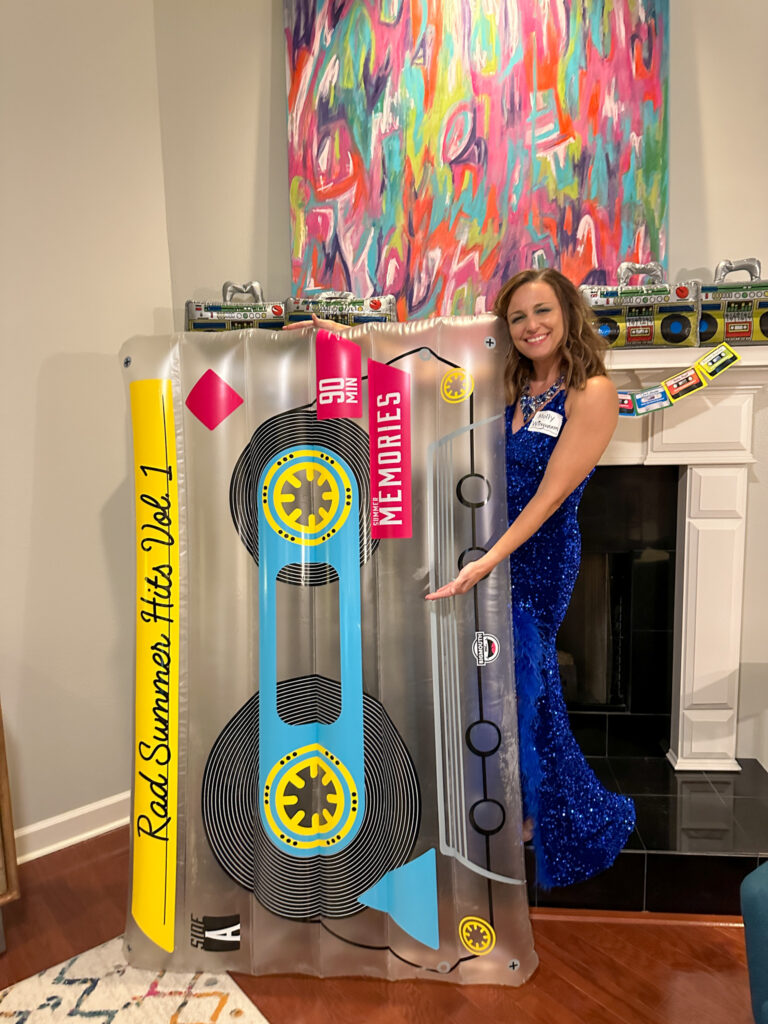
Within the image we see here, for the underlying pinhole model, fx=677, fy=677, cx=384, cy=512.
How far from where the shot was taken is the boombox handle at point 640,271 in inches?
76.3

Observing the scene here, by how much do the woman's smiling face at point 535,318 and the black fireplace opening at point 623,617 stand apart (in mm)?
865

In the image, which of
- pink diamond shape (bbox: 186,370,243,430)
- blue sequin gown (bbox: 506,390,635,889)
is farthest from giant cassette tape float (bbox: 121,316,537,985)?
blue sequin gown (bbox: 506,390,635,889)

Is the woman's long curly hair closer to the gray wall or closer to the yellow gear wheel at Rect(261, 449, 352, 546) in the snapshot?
the yellow gear wheel at Rect(261, 449, 352, 546)

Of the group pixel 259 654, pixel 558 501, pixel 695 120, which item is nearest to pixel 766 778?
pixel 558 501

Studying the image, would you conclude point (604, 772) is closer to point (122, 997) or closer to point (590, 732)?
point (590, 732)

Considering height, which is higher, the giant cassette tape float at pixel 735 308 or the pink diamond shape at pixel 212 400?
the giant cassette tape float at pixel 735 308

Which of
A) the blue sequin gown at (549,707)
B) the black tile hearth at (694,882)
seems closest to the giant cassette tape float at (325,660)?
the blue sequin gown at (549,707)

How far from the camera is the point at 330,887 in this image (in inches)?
59.1

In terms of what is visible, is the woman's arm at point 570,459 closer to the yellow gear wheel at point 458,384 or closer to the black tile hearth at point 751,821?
the yellow gear wheel at point 458,384

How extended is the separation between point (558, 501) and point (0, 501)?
1.55 metres

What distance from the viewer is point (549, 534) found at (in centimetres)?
158

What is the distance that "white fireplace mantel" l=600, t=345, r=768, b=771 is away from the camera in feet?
6.59

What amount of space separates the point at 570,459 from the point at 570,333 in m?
0.29

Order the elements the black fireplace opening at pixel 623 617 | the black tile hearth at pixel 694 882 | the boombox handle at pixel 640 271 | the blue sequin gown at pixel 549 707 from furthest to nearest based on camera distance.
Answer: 1. the black fireplace opening at pixel 623 617
2. the boombox handle at pixel 640 271
3. the black tile hearth at pixel 694 882
4. the blue sequin gown at pixel 549 707
